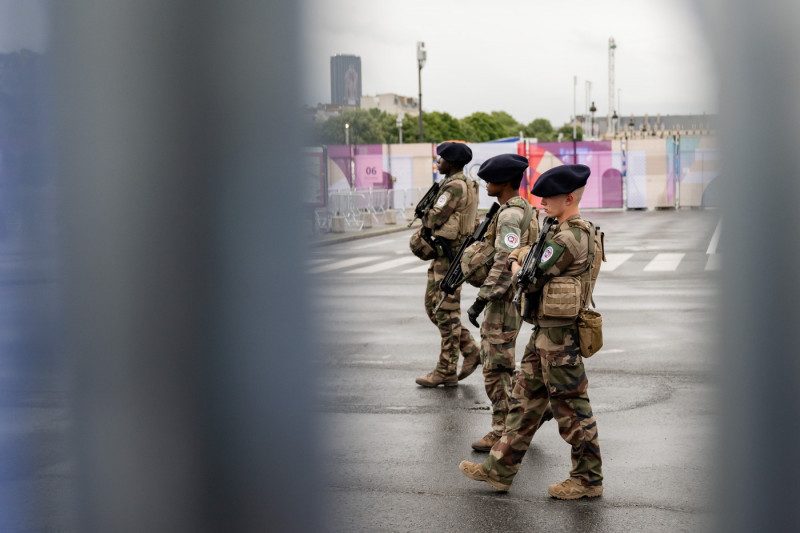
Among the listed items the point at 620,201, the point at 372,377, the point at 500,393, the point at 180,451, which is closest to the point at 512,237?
the point at 500,393

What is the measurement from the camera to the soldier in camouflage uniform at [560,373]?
4605 millimetres

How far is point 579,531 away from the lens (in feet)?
15.1

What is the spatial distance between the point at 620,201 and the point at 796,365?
36.2 m

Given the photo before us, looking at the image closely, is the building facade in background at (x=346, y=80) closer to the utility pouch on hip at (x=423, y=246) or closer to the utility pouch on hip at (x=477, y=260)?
the utility pouch on hip at (x=477, y=260)

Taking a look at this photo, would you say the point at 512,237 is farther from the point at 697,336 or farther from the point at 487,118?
the point at 487,118

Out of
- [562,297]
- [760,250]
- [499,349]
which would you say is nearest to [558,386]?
[562,297]

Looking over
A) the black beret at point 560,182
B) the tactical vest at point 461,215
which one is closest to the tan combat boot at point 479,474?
the black beret at point 560,182

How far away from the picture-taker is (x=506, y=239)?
5.35m

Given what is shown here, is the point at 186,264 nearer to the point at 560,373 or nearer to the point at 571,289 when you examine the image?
the point at 571,289

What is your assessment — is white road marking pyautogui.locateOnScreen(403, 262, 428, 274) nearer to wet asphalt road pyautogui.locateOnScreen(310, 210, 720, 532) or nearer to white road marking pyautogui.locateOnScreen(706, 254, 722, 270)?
wet asphalt road pyautogui.locateOnScreen(310, 210, 720, 532)

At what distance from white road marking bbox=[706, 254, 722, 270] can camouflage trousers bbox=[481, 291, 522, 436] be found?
386 centimetres

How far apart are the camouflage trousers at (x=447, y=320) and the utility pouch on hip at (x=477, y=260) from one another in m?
1.29

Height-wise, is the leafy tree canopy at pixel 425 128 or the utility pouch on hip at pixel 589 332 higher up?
the leafy tree canopy at pixel 425 128

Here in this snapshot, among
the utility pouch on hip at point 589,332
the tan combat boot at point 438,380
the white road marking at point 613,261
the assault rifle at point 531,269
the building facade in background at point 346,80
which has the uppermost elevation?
the building facade in background at point 346,80
